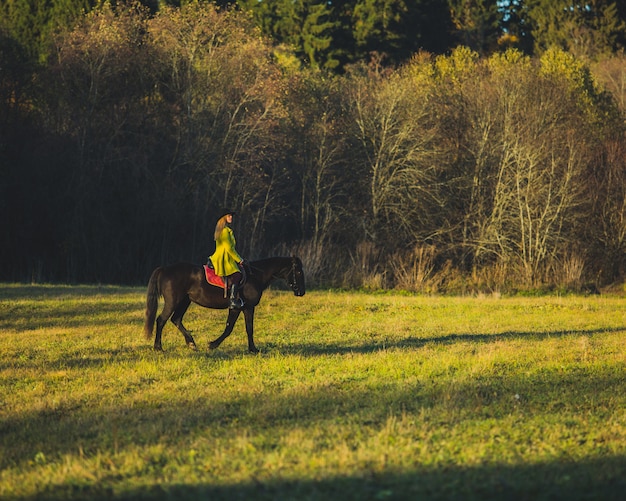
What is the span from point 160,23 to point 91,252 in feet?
34.1

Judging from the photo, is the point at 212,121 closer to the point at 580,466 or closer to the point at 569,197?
the point at 569,197

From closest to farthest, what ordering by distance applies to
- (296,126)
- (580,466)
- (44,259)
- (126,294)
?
(580,466)
(126,294)
(44,259)
(296,126)

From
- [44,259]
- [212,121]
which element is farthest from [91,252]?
[212,121]

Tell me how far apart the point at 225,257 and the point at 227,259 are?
5 cm

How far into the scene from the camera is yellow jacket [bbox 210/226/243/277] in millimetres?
14422

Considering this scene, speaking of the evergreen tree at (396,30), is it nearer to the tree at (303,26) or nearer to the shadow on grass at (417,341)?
the tree at (303,26)

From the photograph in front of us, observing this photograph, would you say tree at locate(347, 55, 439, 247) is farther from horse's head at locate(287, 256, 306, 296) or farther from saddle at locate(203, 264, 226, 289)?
saddle at locate(203, 264, 226, 289)

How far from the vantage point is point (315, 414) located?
9.73 meters

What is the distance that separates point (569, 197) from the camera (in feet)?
123

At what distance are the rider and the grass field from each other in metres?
1.20

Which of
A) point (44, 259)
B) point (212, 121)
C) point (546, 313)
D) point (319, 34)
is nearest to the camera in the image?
point (546, 313)

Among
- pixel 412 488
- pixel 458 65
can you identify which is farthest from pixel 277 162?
pixel 412 488

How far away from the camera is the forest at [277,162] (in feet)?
118

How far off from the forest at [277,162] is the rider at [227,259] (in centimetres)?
1869
